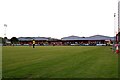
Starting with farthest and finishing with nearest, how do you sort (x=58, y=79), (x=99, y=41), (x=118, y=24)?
(x=99, y=41)
(x=118, y=24)
(x=58, y=79)

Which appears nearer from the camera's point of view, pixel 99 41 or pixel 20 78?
pixel 20 78

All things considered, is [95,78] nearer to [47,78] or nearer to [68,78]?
[68,78]

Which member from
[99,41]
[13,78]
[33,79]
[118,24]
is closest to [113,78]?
[33,79]

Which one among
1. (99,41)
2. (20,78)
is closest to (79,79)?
(20,78)

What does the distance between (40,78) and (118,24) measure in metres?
49.2

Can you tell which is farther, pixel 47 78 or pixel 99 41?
pixel 99 41

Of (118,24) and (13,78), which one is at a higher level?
(118,24)

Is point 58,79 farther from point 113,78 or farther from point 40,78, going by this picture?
point 113,78

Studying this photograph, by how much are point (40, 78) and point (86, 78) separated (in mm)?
1903

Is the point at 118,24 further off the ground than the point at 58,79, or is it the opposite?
the point at 118,24

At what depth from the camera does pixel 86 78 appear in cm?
1184

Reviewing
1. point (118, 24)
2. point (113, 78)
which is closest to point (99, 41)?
point (118, 24)

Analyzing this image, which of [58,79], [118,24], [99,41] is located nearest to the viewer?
[58,79]

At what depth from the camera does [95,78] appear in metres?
11.9
